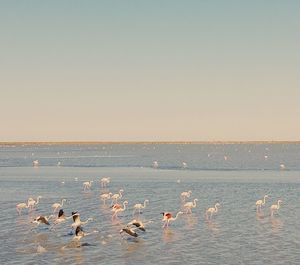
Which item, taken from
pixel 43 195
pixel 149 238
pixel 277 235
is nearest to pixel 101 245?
pixel 149 238

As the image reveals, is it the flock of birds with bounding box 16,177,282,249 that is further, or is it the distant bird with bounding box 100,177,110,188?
the distant bird with bounding box 100,177,110,188

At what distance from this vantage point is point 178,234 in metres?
30.8

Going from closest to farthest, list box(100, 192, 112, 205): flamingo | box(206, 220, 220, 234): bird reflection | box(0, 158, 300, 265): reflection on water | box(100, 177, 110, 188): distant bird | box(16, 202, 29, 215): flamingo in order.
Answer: box(0, 158, 300, 265): reflection on water < box(206, 220, 220, 234): bird reflection < box(16, 202, 29, 215): flamingo < box(100, 192, 112, 205): flamingo < box(100, 177, 110, 188): distant bird

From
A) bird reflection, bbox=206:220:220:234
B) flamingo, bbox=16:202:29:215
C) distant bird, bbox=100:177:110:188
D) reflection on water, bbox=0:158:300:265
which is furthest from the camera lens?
distant bird, bbox=100:177:110:188

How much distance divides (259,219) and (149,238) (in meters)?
9.71

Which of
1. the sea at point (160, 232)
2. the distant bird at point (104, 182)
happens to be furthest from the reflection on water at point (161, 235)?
the distant bird at point (104, 182)

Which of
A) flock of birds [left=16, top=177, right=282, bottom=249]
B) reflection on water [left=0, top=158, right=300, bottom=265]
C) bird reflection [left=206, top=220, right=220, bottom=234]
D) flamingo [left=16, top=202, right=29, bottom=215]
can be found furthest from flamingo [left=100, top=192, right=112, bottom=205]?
bird reflection [left=206, top=220, right=220, bottom=234]

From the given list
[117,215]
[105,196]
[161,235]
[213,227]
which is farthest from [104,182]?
[161,235]

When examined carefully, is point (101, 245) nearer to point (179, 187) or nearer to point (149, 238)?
point (149, 238)

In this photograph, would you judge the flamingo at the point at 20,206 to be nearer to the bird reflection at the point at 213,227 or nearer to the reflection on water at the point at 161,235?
the reflection on water at the point at 161,235

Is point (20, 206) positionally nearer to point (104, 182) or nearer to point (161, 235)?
point (161, 235)

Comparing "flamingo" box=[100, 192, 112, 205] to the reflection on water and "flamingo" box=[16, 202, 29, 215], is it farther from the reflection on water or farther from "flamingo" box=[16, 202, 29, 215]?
"flamingo" box=[16, 202, 29, 215]

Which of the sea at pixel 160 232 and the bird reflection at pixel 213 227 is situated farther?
the bird reflection at pixel 213 227

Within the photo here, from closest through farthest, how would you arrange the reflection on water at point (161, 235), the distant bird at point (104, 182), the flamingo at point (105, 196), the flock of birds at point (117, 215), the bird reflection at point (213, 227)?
the reflection on water at point (161, 235), the flock of birds at point (117, 215), the bird reflection at point (213, 227), the flamingo at point (105, 196), the distant bird at point (104, 182)
